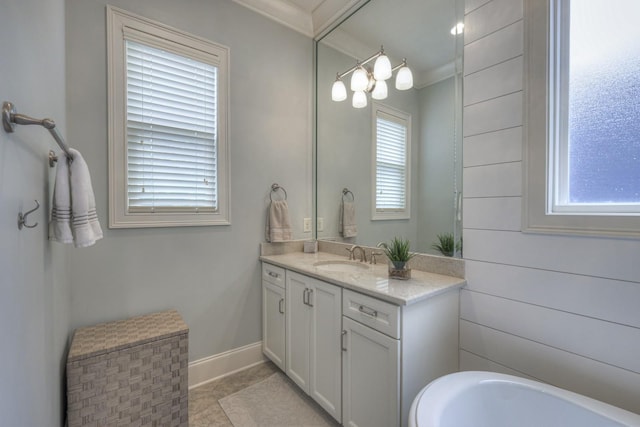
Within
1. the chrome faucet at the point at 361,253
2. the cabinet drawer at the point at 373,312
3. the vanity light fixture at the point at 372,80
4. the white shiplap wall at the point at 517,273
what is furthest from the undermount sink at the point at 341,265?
the vanity light fixture at the point at 372,80

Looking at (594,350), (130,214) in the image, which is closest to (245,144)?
(130,214)

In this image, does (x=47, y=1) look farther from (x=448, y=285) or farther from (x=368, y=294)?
(x=448, y=285)

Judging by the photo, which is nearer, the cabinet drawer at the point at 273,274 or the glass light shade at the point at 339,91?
the cabinet drawer at the point at 273,274

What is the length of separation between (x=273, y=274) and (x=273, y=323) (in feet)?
1.23

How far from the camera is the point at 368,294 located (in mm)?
1346

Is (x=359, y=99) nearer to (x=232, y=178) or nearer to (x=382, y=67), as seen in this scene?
(x=382, y=67)

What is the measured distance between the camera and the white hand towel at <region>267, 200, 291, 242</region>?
226cm

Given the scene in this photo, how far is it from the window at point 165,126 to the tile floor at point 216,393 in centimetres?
116

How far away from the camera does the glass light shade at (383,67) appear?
1.96m

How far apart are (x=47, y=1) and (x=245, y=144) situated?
1.24 meters

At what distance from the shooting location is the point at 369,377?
1.34 metres

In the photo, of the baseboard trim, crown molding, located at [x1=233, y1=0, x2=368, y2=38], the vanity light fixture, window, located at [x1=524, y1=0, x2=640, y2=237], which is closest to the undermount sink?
the baseboard trim

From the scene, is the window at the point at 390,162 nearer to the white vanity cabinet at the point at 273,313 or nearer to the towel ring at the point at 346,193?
the towel ring at the point at 346,193

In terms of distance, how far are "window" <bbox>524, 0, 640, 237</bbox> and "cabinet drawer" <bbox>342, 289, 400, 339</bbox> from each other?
2.48ft
